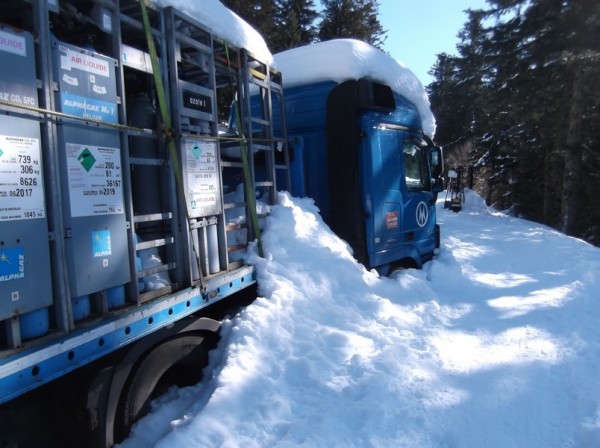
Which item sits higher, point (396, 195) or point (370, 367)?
point (396, 195)

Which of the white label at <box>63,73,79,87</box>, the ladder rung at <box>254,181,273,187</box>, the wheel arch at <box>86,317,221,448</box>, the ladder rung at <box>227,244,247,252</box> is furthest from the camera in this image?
the ladder rung at <box>254,181,273,187</box>

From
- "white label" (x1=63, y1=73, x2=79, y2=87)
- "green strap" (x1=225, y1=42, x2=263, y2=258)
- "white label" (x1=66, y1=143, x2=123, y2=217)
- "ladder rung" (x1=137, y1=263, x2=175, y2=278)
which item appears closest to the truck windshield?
"green strap" (x1=225, y1=42, x2=263, y2=258)

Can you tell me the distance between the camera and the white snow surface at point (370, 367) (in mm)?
2836

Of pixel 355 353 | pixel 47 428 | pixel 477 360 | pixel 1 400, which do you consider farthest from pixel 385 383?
pixel 1 400

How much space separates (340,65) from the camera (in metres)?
5.22

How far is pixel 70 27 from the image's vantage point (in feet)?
8.65

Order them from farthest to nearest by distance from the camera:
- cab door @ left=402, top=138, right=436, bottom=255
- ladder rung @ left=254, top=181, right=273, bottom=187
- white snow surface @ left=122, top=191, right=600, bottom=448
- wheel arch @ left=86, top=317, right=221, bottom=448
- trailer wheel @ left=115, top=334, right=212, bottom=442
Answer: cab door @ left=402, top=138, right=436, bottom=255 < ladder rung @ left=254, top=181, right=273, bottom=187 < white snow surface @ left=122, top=191, right=600, bottom=448 < trailer wheel @ left=115, top=334, right=212, bottom=442 < wheel arch @ left=86, top=317, right=221, bottom=448

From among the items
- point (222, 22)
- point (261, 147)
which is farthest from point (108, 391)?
point (222, 22)

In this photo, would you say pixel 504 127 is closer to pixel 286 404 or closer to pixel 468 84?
pixel 468 84

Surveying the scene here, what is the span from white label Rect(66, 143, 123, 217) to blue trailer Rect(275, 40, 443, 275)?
2.46 metres

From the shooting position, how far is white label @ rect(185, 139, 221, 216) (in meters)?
3.06

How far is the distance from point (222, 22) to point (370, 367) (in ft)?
9.40

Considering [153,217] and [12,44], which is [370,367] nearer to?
[153,217]

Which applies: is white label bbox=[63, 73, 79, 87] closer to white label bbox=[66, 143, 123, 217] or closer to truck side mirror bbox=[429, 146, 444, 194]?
white label bbox=[66, 143, 123, 217]
